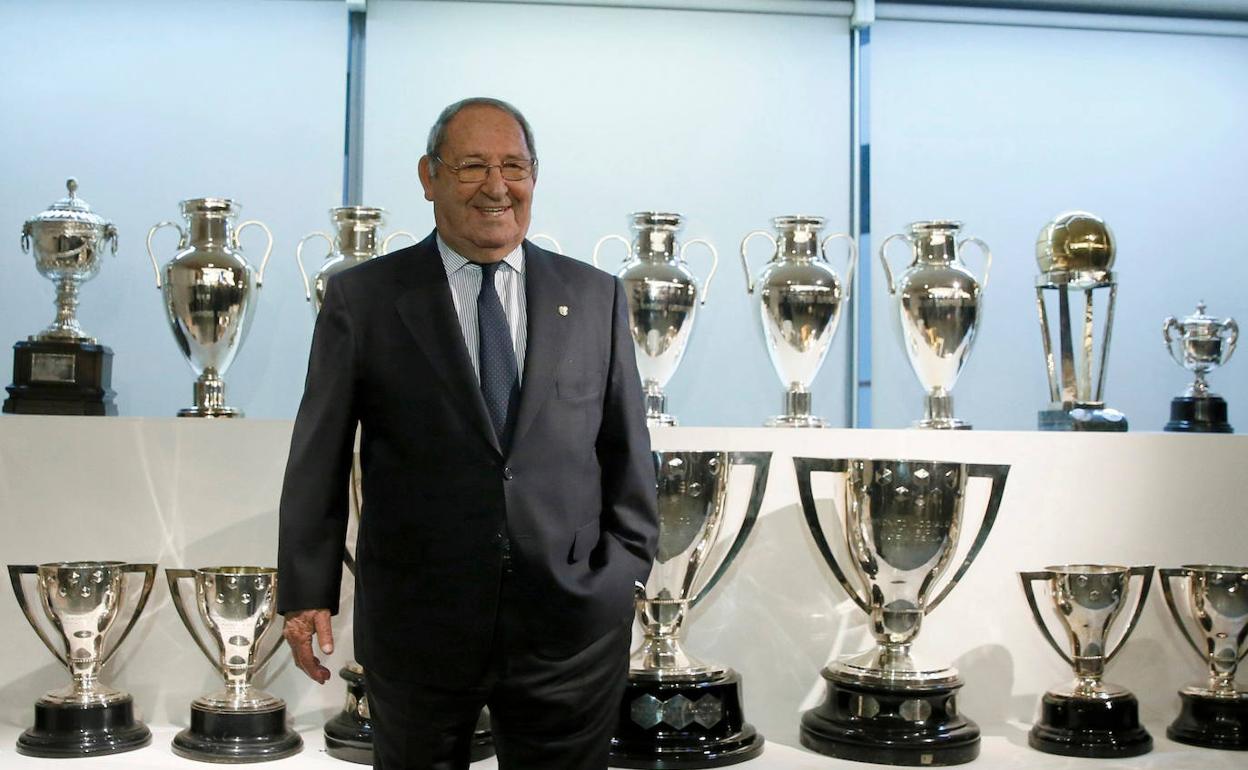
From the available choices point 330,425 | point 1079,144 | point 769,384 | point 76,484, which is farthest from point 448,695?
point 1079,144

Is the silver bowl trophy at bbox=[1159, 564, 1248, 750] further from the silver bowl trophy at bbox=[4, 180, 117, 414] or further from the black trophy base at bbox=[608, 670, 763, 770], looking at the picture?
the silver bowl trophy at bbox=[4, 180, 117, 414]

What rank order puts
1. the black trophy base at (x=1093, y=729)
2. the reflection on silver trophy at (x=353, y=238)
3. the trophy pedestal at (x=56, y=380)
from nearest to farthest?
the black trophy base at (x=1093, y=729) < the trophy pedestal at (x=56, y=380) < the reflection on silver trophy at (x=353, y=238)

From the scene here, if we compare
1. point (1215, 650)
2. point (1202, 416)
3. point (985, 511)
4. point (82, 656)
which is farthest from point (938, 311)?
point (82, 656)

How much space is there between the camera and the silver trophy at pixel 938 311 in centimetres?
263

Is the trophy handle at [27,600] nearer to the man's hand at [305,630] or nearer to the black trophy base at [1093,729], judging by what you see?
the man's hand at [305,630]

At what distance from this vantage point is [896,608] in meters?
2.15

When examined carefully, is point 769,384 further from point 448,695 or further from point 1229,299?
point 448,695

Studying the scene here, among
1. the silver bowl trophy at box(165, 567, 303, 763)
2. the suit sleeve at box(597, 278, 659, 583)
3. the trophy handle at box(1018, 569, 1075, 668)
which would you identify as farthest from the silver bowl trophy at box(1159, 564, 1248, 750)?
the silver bowl trophy at box(165, 567, 303, 763)

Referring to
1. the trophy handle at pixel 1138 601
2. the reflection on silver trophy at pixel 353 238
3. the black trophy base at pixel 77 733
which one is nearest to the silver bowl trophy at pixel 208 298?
the reflection on silver trophy at pixel 353 238

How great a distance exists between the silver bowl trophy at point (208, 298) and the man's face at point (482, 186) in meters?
1.20

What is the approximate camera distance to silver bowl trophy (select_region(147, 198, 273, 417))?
262 centimetres

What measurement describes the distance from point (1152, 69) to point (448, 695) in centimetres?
287

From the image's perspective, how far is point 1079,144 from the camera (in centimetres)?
356

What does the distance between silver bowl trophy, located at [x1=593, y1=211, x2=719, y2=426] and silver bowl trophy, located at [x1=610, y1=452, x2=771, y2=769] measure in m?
0.49
